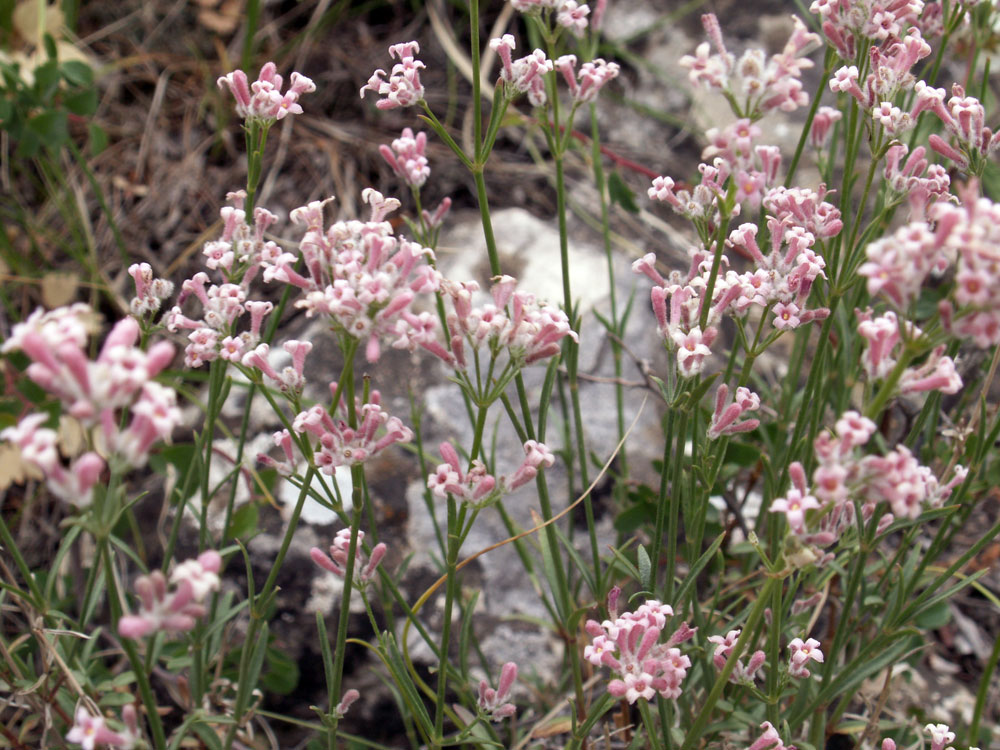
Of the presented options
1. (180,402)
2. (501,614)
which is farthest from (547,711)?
(180,402)

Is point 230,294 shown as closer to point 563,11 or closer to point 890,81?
point 563,11

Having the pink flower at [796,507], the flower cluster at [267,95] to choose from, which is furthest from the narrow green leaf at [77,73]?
the pink flower at [796,507]

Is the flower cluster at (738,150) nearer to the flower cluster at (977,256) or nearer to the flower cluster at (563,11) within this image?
the flower cluster at (977,256)

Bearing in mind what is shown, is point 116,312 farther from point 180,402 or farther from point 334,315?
point 334,315

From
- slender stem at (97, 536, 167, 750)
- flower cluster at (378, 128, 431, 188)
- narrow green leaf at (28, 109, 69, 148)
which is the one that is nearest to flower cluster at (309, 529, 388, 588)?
slender stem at (97, 536, 167, 750)

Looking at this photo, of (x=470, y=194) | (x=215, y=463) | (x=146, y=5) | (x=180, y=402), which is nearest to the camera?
(x=215, y=463)

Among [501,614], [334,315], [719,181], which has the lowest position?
[501,614]

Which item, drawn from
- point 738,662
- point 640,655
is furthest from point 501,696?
point 738,662
